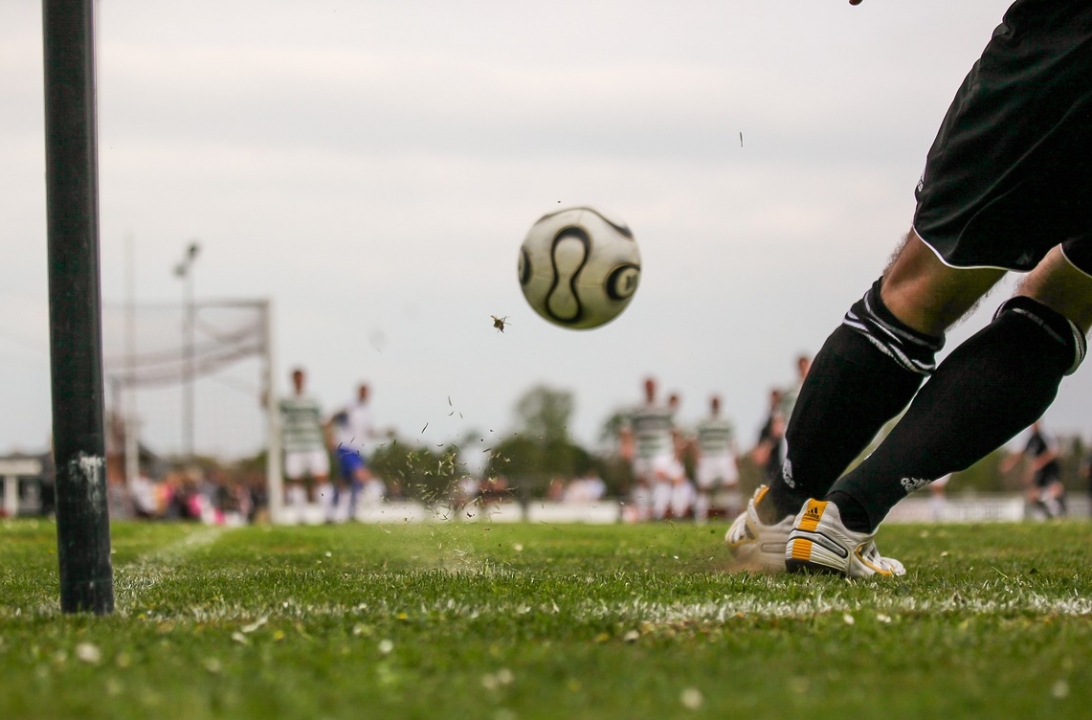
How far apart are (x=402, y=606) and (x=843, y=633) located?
1.14 metres

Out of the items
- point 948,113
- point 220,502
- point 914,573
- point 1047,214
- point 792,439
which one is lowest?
point 220,502

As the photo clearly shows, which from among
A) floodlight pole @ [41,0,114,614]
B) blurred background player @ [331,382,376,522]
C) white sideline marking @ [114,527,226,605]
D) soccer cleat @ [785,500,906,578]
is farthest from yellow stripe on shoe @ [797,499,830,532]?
blurred background player @ [331,382,376,522]

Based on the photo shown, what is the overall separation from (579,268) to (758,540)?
126cm

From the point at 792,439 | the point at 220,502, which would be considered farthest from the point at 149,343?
the point at 792,439

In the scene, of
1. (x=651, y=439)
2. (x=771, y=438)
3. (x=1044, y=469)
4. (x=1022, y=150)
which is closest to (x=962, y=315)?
(x=1022, y=150)

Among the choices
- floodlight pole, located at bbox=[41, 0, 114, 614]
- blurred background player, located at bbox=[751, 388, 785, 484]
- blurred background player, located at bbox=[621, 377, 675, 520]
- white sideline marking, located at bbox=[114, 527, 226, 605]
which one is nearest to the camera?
floodlight pole, located at bbox=[41, 0, 114, 614]

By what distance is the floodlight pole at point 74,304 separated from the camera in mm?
3002

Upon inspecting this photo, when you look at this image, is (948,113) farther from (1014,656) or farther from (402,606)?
(402,606)

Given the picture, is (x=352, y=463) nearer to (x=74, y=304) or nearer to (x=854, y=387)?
(x=854, y=387)

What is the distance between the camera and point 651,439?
18.7 m

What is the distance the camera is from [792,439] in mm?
4320

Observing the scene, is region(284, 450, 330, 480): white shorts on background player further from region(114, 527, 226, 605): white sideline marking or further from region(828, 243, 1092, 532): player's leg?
region(828, 243, 1092, 532): player's leg

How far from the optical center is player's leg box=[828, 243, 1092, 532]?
4.02 metres

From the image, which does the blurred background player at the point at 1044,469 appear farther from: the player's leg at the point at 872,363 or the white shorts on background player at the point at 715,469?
the player's leg at the point at 872,363
